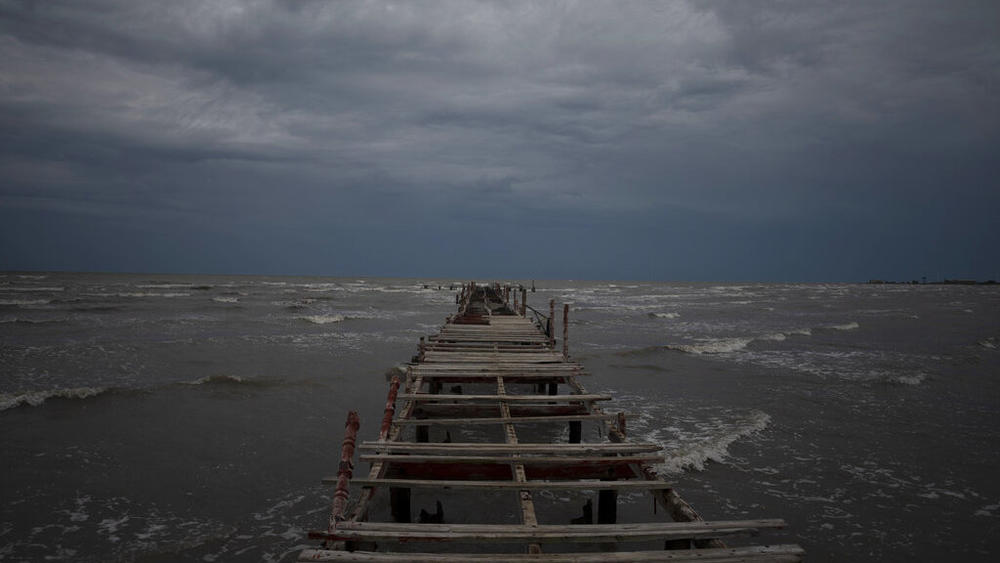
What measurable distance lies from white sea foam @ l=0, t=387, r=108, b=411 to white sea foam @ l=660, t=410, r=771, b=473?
511 inches

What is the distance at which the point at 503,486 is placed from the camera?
182 inches

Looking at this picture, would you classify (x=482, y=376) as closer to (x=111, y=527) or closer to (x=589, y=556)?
(x=111, y=527)

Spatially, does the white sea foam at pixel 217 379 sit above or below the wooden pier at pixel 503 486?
below

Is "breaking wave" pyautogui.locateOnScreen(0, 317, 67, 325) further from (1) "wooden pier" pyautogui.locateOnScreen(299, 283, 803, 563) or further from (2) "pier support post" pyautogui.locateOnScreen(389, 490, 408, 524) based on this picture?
(2) "pier support post" pyautogui.locateOnScreen(389, 490, 408, 524)

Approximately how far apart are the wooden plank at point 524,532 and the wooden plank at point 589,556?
170mm

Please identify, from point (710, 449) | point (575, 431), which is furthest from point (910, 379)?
point (575, 431)

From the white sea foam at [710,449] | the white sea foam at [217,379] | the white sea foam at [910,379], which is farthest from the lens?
the white sea foam at [910,379]

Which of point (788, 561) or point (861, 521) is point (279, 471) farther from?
point (861, 521)

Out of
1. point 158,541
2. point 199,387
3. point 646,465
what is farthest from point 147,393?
point 646,465

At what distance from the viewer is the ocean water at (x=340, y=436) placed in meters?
6.24

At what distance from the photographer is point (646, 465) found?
5.26 metres

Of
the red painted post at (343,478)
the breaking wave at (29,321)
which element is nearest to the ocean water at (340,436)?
the red painted post at (343,478)

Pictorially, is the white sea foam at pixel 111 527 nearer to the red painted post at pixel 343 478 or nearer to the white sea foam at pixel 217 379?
the red painted post at pixel 343 478

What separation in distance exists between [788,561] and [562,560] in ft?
5.20
